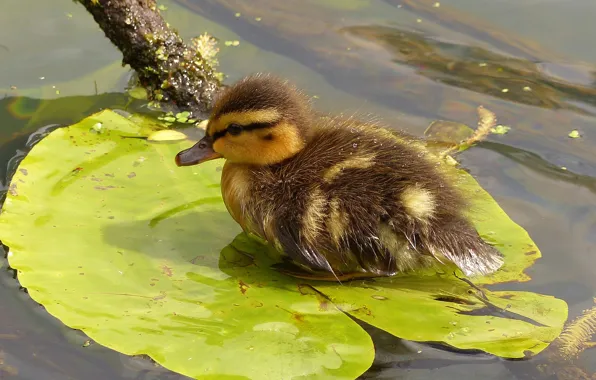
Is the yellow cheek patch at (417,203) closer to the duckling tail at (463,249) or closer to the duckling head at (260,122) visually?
the duckling tail at (463,249)

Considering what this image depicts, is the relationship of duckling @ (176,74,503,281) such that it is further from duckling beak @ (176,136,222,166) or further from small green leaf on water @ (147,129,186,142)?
small green leaf on water @ (147,129,186,142)

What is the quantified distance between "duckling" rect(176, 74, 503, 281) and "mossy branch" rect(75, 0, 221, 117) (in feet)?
2.92

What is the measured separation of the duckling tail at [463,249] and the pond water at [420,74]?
0.15 metres

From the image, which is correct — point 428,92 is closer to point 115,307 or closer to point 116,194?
point 116,194

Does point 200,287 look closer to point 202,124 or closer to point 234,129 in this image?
point 234,129

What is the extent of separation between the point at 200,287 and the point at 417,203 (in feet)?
2.34

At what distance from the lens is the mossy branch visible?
11.9 feet

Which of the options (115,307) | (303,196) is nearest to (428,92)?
(303,196)

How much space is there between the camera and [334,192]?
2.61 metres

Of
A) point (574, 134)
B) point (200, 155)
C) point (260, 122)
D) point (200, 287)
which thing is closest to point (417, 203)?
point (260, 122)

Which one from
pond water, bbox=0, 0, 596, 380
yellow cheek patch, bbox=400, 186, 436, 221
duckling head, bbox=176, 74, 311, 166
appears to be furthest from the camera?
pond water, bbox=0, 0, 596, 380

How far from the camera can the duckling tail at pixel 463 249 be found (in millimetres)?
2605

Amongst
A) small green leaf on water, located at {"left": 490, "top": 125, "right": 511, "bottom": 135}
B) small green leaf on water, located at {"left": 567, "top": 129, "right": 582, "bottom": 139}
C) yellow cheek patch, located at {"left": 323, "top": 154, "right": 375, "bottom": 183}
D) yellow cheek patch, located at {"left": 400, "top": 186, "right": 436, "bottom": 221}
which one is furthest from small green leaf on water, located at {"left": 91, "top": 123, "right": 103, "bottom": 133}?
small green leaf on water, located at {"left": 567, "top": 129, "right": 582, "bottom": 139}

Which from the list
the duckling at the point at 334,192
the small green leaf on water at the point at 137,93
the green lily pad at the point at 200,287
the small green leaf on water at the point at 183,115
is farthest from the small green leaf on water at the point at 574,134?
the small green leaf on water at the point at 137,93
